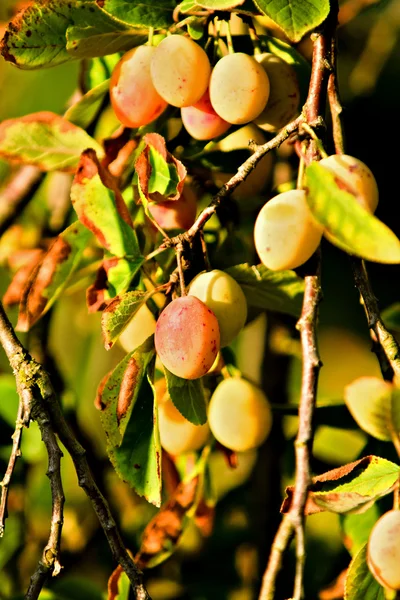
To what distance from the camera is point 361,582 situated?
676mm

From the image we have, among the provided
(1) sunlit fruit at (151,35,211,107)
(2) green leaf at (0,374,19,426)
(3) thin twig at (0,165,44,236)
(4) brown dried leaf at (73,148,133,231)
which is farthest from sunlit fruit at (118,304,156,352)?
(3) thin twig at (0,165,44,236)

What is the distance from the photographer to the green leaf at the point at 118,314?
2.21 feet

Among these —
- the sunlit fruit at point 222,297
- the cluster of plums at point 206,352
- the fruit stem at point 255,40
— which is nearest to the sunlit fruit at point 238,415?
the cluster of plums at point 206,352

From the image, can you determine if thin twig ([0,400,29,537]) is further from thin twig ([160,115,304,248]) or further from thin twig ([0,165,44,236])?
thin twig ([0,165,44,236])

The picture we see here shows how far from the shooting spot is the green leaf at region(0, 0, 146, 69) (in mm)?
768

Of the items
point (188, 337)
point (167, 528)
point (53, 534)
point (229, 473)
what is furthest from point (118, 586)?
point (229, 473)

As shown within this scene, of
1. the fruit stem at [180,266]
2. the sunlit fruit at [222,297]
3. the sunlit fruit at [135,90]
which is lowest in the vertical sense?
the sunlit fruit at [222,297]

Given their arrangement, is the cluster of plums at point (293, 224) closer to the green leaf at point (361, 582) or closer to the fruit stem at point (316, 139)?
the fruit stem at point (316, 139)

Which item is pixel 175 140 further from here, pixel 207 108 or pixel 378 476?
pixel 378 476

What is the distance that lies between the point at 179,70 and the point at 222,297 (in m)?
0.20

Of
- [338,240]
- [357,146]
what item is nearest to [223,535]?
[357,146]

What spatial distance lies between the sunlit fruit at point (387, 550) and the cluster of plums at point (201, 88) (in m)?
0.35

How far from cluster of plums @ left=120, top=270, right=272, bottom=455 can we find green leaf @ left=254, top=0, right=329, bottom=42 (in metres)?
0.20

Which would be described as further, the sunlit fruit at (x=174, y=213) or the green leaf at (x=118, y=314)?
the sunlit fruit at (x=174, y=213)
